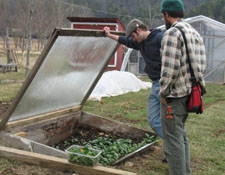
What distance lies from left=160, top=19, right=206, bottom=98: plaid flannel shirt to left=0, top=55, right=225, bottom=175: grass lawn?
124cm

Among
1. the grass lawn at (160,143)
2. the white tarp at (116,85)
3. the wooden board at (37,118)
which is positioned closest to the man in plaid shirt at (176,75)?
the grass lawn at (160,143)

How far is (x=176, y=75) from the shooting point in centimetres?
263

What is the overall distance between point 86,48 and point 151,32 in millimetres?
912

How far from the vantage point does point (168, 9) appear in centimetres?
273

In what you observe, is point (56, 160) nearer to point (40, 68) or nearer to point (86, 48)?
point (40, 68)

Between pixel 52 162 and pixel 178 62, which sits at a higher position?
pixel 178 62

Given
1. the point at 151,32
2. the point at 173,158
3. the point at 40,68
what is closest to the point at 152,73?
the point at 151,32

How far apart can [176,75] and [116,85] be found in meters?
7.77

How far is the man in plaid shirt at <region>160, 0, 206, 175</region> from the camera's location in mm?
2590

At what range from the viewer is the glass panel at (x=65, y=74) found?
338 centimetres

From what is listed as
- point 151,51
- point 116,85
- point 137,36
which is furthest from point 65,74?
point 116,85

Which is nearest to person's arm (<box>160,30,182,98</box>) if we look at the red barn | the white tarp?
the white tarp

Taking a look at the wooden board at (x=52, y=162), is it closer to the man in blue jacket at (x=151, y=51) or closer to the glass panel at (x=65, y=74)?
the glass panel at (x=65, y=74)

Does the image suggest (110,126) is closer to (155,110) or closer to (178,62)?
(155,110)
